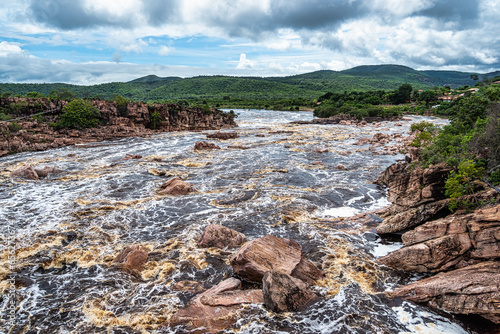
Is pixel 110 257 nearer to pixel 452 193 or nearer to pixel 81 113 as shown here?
pixel 452 193

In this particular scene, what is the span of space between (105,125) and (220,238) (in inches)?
1936

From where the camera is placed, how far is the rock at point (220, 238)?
1387 cm

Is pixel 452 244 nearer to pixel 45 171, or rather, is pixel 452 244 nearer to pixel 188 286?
pixel 188 286

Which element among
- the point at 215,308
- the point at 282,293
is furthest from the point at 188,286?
A: the point at 282,293

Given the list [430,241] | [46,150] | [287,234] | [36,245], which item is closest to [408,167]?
[430,241]

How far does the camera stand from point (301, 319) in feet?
30.3

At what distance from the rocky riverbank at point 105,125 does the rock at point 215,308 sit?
3869 centimetres

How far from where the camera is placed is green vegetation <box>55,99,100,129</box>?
49.5m

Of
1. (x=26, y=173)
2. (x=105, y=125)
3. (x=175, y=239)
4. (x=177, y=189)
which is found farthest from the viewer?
(x=105, y=125)

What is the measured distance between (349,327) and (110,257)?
1012 centimetres

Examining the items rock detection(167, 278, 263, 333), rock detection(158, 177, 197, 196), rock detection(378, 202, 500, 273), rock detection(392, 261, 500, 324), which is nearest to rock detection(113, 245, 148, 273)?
rock detection(167, 278, 263, 333)

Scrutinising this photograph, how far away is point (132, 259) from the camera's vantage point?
12.3 metres

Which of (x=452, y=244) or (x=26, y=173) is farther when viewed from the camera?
(x=26, y=173)

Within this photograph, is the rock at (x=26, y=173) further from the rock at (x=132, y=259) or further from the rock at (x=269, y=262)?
the rock at (x=269, y=262)
